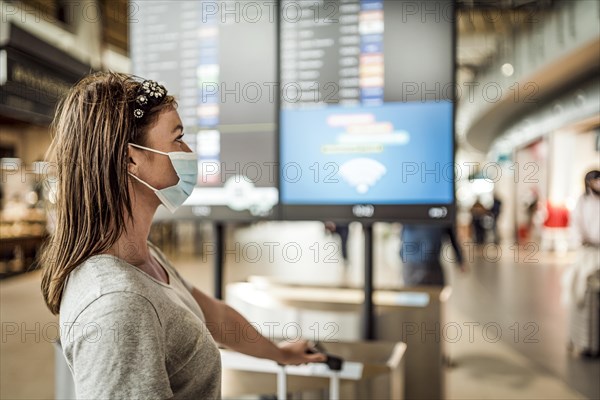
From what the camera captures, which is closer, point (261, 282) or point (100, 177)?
point (100, 177)

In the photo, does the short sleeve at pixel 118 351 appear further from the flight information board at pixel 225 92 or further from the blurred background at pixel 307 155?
the flight information board at pixel 225 92

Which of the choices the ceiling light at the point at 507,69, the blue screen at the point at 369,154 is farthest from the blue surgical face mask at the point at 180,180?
the ceiling light at the point at 507,69

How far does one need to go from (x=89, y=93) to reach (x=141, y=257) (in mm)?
381

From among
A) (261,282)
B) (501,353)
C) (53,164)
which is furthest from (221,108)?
(501,353)

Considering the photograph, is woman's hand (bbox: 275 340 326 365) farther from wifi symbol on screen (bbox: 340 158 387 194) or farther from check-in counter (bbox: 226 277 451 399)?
wifi symbol on screen (bbox: 340 158 387 194)

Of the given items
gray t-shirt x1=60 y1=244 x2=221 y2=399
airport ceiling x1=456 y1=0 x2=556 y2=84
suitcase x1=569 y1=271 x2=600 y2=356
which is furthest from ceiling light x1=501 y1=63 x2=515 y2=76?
gray t-shirt x1=60 y1=244 x2=221 y2=399

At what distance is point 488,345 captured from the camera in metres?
4.32

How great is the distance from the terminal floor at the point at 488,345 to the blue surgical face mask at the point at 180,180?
8.64 feet

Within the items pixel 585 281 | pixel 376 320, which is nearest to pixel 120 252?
pixel 376 320

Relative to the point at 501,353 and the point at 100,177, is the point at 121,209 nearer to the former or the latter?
the point at 100,177

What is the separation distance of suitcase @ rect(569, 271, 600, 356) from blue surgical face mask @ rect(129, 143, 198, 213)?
12.5ft

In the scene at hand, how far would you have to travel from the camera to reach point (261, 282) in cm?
282

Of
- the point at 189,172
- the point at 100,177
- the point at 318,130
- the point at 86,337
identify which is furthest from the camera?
the point at 318,130

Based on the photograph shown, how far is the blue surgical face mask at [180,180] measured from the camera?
1.19 m
